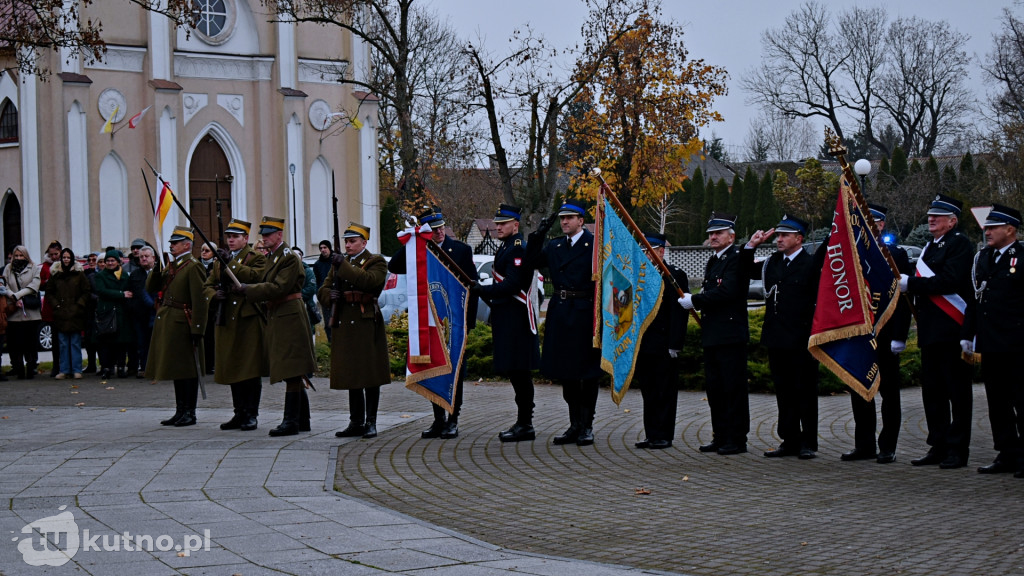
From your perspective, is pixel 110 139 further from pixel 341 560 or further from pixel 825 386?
pixel 341 560

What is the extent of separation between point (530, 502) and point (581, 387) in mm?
2679

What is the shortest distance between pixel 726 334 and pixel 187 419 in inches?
213

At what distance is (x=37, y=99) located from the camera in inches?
1112

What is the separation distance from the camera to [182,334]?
11.2m

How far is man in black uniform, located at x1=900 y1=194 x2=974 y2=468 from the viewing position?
871 cm

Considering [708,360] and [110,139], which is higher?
[110,139]

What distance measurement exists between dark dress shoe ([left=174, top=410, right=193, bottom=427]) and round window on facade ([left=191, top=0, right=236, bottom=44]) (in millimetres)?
20373

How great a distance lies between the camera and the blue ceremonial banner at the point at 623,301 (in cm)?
973

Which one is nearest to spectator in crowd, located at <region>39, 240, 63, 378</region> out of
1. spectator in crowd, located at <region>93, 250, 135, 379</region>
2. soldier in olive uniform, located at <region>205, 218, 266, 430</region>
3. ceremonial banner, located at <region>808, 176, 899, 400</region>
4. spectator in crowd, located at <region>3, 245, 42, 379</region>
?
spectator in crowd, located at <region>3, 245, 42, 379</region>

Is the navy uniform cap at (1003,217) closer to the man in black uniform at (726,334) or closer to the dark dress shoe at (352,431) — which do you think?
the man in black uniform at (726,334)

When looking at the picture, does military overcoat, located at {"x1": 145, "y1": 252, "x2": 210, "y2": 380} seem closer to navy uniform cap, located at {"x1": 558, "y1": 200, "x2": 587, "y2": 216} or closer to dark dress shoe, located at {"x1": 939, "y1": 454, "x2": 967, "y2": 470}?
navy uniform cap, located at {"x1": 558, "y1": 200, "x2": 587, "y2": 216}

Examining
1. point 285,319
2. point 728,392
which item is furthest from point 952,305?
point 285,319

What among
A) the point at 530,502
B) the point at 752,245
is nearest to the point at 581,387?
the point at 752,245

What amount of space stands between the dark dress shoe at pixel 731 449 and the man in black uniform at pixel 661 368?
0.53 m
